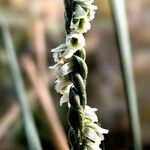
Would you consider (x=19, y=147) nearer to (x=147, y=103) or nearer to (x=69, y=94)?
(x=147, y=103)

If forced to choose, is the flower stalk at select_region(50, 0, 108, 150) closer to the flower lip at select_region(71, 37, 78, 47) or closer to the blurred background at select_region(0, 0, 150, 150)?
the flower lip at select_region(71, 37, 78, 47)

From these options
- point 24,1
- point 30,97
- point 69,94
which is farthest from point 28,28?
point 69,94

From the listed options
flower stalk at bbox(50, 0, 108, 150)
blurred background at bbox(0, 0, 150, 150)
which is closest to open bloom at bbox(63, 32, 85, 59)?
flower stalk at bbox(50, 0, 108, 150)

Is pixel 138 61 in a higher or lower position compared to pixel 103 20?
lower

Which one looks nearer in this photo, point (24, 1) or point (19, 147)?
point (19, 147)

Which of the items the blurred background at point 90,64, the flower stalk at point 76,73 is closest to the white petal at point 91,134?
the flower stalk at point 76,73

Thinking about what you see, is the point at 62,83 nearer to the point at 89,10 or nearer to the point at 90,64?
the point at 89,10

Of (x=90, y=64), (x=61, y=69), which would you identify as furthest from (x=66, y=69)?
(x=90, y=64)
